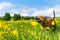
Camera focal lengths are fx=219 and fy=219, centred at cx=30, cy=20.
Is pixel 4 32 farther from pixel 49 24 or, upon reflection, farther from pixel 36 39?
pixel 49 24

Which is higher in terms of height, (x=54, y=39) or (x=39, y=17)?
(x=39, y=17)

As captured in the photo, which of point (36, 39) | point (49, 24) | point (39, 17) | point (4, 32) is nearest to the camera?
point (36, 39)

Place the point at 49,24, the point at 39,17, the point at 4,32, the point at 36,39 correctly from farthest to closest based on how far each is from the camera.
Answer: the point at 49,24 < the point at 39,17 < the point at 4,32 < the point at 36,39

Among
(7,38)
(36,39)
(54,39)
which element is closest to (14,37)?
(7,38)

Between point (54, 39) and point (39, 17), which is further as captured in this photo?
point (39, 17)

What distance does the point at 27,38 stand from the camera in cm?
559

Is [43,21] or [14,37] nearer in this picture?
[14,37]

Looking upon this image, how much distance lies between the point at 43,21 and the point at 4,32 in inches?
124

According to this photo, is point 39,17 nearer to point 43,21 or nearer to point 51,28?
point 43,21

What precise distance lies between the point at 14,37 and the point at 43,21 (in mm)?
3263

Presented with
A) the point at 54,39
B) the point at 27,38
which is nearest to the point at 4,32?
the point at 27,38

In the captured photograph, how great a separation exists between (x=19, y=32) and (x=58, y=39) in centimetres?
107

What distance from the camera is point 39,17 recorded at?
8.23 meters

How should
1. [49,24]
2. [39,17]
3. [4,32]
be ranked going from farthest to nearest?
[49,24]
[39,17]
[4,32]
